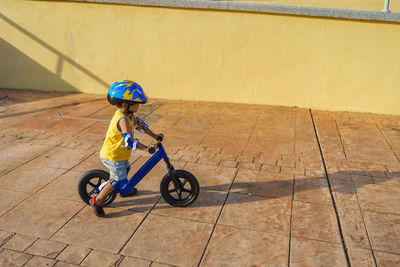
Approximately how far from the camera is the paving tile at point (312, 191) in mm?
4691

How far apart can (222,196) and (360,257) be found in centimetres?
172

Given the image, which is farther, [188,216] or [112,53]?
[112,53]

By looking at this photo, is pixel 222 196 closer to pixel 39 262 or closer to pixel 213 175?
pixel 213 175

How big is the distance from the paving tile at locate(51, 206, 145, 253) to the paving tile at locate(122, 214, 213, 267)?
0.12m

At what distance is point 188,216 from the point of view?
433cm

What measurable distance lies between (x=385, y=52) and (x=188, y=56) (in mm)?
4133

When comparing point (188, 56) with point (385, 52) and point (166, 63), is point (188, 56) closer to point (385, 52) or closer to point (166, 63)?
point (166, 63)

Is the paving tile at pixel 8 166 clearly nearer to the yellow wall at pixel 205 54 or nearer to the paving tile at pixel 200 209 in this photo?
the paving tile at pixel 200 209

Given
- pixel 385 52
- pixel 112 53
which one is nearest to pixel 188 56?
pixel 112 53

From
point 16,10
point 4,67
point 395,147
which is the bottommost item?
point 395,147

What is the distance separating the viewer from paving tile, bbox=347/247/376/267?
11.7ft

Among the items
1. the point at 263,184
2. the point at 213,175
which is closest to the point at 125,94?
the point at 213,175

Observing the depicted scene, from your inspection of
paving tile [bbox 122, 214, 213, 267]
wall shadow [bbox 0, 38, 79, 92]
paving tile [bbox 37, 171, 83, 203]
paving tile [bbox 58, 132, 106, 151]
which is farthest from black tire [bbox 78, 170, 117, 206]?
wall shadow [bbox 0, 38, 79, 92]

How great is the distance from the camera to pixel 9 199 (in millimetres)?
4664
